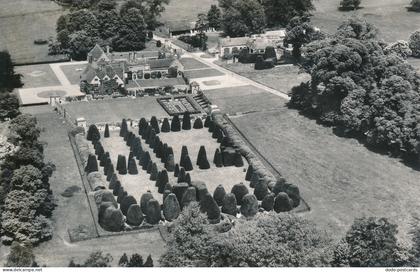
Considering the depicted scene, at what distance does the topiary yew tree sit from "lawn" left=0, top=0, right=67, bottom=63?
174 ft

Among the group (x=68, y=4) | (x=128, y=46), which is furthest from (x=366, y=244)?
(x=68, y=4)

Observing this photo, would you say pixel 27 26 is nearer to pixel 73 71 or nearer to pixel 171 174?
pixel 73 71

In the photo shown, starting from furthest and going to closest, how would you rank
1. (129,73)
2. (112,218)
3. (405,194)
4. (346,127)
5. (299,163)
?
(129,73) → (346,127) → (299,163) → (405,194) → (112,218)

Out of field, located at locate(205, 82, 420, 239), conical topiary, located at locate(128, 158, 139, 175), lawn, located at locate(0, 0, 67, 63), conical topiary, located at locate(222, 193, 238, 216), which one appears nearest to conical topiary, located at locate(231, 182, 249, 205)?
conical topiary, located at locate(222, 193, 238, 216)

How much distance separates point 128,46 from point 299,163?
2306 inches

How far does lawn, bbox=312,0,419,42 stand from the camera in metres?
142

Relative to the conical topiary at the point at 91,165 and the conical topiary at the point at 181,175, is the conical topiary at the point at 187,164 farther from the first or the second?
the conical topiary at the point at 91,165

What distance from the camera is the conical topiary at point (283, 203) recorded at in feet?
222

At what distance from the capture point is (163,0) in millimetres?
145250

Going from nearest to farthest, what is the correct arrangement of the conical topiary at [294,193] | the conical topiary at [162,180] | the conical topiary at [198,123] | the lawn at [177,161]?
the conical topiary at [294,193] < the conical topiary at [162,180] < the lawn at [177,161] < the conical topiary at [198,123]

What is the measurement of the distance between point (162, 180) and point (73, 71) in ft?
168

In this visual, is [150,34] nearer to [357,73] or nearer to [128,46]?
[128,46]

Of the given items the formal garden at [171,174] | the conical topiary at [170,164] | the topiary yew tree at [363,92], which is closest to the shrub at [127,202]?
the formal garden at [171,174]

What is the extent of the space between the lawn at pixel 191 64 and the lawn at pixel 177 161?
30.5 metres
